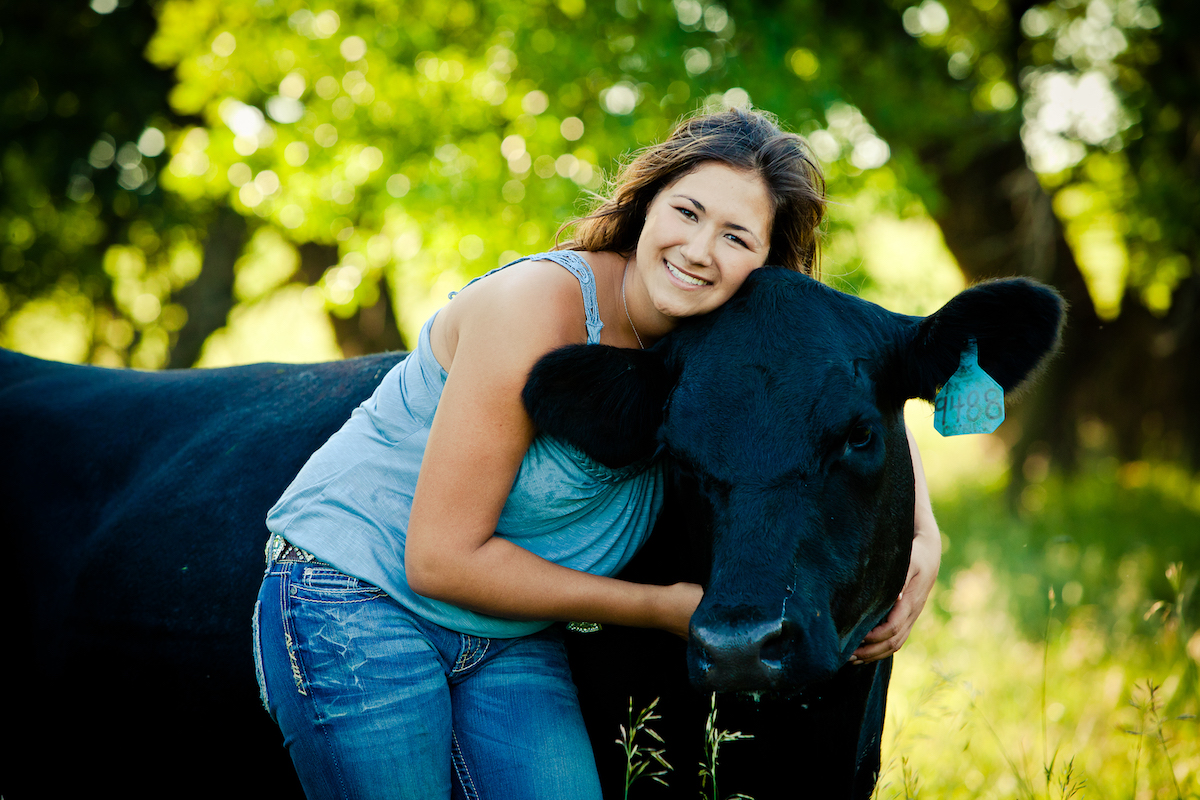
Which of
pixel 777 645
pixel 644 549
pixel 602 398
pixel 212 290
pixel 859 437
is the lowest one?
pixel 212 290

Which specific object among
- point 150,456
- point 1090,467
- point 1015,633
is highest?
point 150,456

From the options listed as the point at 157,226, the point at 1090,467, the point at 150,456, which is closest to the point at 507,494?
the point at 150,456

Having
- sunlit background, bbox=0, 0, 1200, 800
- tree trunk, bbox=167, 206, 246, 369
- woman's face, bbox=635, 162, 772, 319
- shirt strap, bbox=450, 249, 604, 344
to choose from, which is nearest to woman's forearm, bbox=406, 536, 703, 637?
shirt strap, bbox=450, 249, 604, 344

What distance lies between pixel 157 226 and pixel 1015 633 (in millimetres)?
11317

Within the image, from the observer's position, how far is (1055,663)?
15.9 feet

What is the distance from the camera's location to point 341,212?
24.9ft

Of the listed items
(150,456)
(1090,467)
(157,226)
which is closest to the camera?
(150,456)

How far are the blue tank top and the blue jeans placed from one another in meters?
0.06

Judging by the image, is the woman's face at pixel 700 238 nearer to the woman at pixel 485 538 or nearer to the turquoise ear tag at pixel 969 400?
the woman at pixel 485 538

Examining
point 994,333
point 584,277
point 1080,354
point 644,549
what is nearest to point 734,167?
point 584,277

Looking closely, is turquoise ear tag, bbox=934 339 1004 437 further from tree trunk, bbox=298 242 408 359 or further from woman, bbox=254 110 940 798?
tree trunk, bbox=298 242 408 359

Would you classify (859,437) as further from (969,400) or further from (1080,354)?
(1080,354)

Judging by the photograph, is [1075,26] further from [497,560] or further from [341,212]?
[497,560]

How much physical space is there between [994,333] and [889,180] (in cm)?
496
